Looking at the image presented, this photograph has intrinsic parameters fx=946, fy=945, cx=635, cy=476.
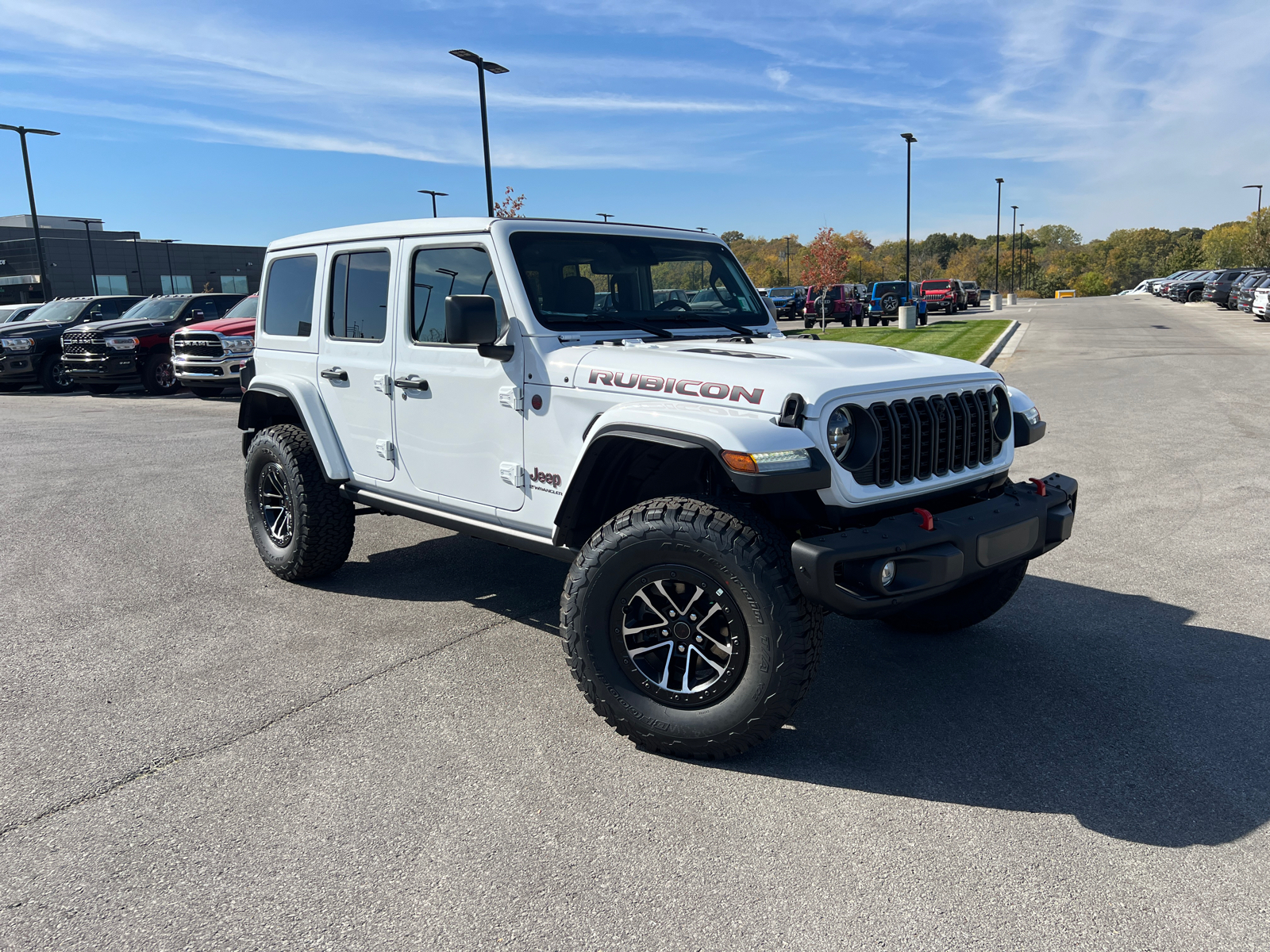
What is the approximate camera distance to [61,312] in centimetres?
2216

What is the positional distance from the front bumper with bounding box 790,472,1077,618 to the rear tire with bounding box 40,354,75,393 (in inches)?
860

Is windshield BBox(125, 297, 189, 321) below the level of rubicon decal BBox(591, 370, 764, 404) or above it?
above

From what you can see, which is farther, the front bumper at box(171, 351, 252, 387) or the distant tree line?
the distant tree line

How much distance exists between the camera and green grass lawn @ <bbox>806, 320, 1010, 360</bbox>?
20.7 metres

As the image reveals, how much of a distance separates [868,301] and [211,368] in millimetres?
27498

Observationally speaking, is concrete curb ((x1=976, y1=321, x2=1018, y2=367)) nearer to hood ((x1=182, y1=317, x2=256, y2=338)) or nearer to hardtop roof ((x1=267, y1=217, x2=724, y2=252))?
hardtop roof ((x1=267, y1=217, x2=724, y2=252))

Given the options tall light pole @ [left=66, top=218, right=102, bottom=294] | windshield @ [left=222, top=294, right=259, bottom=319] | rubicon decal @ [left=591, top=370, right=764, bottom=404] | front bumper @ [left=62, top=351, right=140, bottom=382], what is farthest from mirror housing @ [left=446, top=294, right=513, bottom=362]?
tall light pole @ [left=66, top=218, right=102, bottom=294]

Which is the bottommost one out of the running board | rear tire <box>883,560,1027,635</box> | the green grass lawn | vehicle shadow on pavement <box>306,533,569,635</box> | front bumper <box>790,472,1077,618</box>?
vehicle shadow on pavement <box>306,533,569,635</box>

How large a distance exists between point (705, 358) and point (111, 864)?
2617 mm

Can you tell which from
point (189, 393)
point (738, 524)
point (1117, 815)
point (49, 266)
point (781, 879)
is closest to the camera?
point (781, 879)

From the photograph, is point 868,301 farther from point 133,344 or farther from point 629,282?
point 629,282

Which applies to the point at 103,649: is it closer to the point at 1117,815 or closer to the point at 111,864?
→ the point at 111,864

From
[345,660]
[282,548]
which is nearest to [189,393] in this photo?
[282,548]

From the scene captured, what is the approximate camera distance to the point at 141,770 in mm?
3475
